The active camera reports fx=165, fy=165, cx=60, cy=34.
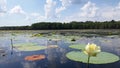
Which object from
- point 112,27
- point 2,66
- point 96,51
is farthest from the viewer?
point 112,27

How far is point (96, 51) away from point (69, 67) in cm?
286

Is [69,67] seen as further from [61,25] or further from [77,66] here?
[61,25]

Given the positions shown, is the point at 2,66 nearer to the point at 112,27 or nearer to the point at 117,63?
the point at 117,63

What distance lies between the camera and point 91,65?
6.43 metres

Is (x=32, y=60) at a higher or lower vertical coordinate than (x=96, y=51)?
lower

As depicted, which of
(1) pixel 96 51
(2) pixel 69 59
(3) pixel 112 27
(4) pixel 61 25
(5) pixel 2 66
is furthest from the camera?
(4) pixel 61 25

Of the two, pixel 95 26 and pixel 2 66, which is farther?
pixel 95 26

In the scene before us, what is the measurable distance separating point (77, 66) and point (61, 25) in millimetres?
51018

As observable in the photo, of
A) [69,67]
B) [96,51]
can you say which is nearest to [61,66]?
[69,67]

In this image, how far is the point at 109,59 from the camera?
23.2ft

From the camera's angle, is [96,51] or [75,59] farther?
[75,59]

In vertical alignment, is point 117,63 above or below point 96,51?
below

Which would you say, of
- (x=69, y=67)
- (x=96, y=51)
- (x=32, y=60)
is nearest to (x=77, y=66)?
(x=69, y=67)

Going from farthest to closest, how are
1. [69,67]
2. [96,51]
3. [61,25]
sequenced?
[61,25]
[69,67]
[96,51]
